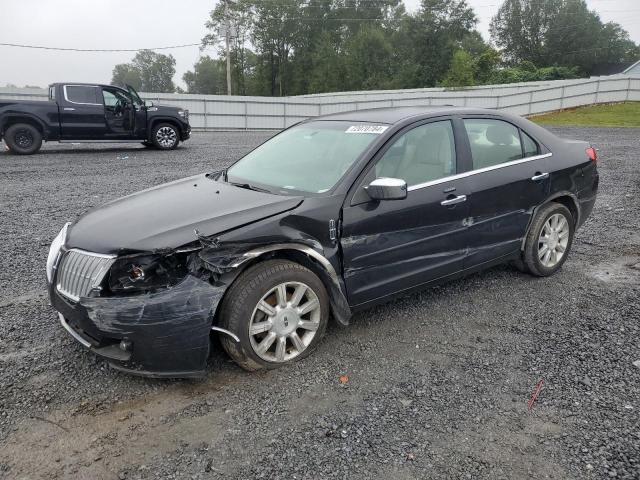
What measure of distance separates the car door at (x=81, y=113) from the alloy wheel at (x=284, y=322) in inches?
457

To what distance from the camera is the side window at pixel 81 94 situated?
12.4 meters

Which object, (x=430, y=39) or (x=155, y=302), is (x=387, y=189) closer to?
(x=155, y=302)

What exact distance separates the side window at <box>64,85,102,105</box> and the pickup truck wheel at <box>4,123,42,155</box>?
3.91 ft

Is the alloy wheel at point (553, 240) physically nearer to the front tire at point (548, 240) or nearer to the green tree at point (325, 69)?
the front tire at point (548, 240)

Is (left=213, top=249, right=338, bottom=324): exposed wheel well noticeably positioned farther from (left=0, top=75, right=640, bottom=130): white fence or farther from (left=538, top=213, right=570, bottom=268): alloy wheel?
(left=0, top=75, right=640, bottom=130): white fence

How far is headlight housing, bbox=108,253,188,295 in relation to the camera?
2.73 m

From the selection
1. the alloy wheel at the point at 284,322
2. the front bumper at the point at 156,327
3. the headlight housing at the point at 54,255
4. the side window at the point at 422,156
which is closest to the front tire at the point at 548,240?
the side window at the point at 422,156

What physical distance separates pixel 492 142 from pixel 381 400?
97.9 inches

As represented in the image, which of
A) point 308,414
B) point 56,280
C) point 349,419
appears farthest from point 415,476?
point 56,280

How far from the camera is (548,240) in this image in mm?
4527

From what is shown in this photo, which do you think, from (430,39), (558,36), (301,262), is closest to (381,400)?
(301,262)

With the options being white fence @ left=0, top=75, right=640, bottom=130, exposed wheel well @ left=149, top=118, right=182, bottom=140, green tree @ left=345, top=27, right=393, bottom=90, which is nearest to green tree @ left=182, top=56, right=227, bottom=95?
green tree @ left=345, top=27, right=393, bottom=90

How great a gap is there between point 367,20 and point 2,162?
2829 inches

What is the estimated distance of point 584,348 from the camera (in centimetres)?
336
